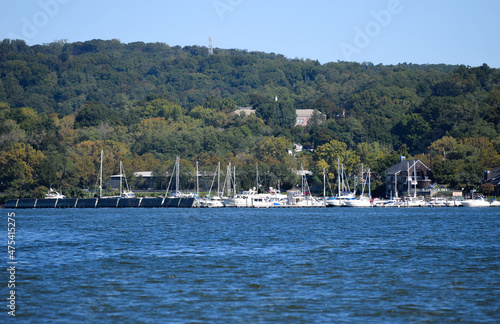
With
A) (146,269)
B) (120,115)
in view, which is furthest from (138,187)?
(146,269)

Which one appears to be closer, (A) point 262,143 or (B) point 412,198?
(B) point 412,198

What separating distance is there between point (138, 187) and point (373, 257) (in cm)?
10627

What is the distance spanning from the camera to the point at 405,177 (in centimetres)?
11525

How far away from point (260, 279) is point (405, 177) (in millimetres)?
91173

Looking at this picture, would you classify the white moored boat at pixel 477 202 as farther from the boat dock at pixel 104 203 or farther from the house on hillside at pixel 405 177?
the boat dock at pixel 104 203

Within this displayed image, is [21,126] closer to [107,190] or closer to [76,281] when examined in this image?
[107,190]

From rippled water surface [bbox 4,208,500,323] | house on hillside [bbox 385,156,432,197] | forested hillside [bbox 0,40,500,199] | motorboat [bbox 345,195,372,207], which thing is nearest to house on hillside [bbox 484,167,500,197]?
forested hillside [bbox 0,40,500,199]

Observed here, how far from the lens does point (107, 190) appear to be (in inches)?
5246

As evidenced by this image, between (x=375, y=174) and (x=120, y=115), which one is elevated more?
(x=120, y=115)

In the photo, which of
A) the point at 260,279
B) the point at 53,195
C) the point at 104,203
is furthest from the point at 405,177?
the point at 260,279

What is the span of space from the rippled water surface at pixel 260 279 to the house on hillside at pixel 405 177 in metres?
68.1

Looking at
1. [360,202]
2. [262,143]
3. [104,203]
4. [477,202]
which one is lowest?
[477,202]

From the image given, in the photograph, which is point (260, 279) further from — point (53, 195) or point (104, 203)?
point (53, 195)

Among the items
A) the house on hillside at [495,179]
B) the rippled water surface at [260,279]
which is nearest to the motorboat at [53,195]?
the house on hillside at [495,179]
